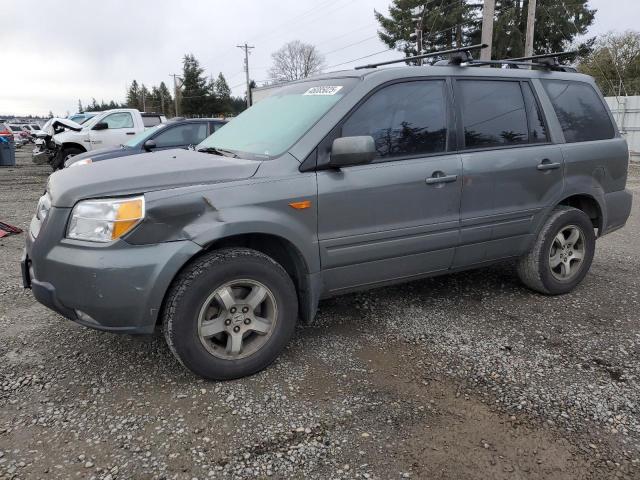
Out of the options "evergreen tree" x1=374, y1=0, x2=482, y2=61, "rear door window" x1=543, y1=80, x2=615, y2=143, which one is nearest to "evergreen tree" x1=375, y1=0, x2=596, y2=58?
"evergreen tree" x1=374, y1=0, x2=482, y2=61

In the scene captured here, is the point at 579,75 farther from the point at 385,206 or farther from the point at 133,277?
the point at 133,277

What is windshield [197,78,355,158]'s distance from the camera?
10.9 feet

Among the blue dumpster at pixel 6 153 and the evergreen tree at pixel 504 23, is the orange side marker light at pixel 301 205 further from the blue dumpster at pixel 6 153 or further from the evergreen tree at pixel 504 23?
the evergreen tree at pixel 504 23

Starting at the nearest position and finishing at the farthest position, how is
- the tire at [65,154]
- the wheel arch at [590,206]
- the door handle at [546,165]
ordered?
the door handle at [546,165], the wheel arch at [590,206], the tire at [65,154]

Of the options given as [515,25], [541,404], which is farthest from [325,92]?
[515,25]

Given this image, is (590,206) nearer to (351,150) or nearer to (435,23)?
(351,150)

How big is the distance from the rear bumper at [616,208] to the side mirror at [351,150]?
2.65 m

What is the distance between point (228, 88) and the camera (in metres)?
84.4

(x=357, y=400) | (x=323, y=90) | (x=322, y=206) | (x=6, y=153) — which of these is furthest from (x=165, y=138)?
(x=6, y=153)

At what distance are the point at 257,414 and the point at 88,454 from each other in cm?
82

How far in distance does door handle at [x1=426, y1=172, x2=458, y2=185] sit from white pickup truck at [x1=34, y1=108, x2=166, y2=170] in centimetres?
1172

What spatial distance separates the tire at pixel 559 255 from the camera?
14.0 ft

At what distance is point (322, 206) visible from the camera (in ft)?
10.4

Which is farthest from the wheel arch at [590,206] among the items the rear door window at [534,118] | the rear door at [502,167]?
the rear door window at [534,118]
